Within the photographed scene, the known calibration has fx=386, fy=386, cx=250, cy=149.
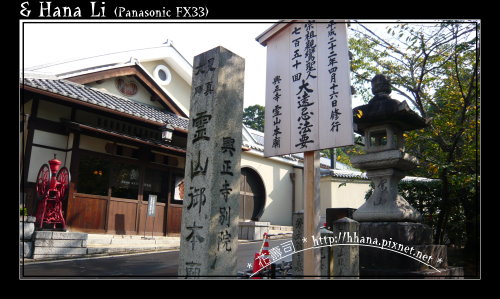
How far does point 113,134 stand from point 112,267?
4937mm

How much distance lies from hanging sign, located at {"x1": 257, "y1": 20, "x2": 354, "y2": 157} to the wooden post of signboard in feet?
1.12

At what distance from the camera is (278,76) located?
7.10 meters

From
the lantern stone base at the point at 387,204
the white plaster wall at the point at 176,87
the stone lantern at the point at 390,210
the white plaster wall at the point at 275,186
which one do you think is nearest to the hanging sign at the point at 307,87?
the stone lantern at the point at 390,210

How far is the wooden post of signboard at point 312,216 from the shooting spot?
6.08 meters

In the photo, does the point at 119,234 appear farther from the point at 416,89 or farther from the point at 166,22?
the point at 416,89

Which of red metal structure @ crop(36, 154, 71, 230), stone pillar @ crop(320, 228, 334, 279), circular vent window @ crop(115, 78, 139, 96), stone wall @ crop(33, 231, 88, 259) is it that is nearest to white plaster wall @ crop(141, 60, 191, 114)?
circular vent window @ crop(115, 78, 139, 96)

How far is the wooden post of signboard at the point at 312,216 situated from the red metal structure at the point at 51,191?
24.2ft

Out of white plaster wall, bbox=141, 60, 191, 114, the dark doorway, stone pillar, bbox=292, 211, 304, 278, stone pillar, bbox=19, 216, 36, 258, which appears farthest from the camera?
the dark doorway

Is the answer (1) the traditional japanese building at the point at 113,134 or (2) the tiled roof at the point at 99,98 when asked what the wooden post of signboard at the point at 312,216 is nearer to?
(1) the traditional japanese building at the point at 113,134

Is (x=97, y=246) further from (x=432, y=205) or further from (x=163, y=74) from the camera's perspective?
(x=432, y=205)

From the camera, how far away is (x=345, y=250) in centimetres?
652

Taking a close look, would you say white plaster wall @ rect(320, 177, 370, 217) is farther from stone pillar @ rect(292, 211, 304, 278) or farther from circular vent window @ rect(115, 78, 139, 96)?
stone pillar @ rect(292, 211, 304, 278)

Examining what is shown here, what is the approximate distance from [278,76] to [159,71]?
1157cm

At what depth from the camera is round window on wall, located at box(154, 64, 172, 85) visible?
1734 centimetres
